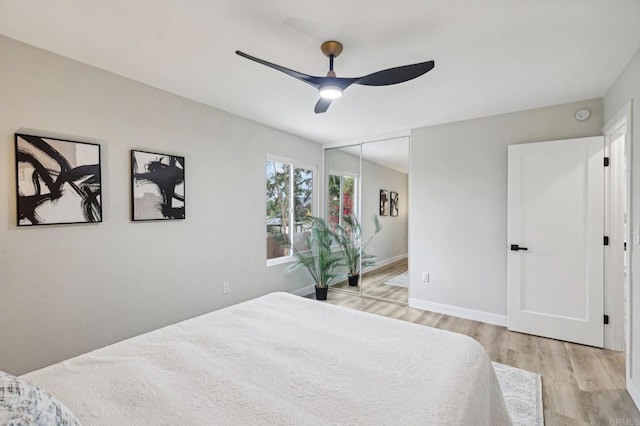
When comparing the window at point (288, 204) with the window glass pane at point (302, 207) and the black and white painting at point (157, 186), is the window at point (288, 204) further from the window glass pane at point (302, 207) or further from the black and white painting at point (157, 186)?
the black and white painting at point (157, 186)

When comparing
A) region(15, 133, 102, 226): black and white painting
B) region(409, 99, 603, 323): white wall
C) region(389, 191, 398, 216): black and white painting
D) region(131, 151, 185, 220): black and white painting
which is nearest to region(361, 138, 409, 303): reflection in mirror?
region(389, 191, 398, 216): black and white painting

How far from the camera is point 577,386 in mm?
2234

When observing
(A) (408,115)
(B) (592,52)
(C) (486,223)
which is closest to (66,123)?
(A) (408,115)

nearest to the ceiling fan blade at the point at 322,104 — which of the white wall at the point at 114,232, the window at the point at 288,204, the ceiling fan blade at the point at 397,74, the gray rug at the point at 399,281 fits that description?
the ceiling fan blade at the point at 397,74

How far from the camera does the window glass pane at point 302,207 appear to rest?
4.50 meters

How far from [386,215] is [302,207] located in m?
1.27

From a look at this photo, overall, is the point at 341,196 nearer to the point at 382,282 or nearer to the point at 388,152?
the point at 388,152

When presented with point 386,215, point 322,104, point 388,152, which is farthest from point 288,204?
point 322,104

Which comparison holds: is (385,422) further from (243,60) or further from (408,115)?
(408,115)

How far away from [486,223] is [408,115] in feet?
5.11

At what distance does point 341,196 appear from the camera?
15.6 ft

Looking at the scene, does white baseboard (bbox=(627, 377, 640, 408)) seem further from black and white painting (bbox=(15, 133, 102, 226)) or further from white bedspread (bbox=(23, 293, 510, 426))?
black and white painting (bbox=(15, 133, 102, 226))

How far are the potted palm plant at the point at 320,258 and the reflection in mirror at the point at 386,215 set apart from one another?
0.55 metres

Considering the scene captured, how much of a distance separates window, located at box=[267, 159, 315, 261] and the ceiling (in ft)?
4.41
